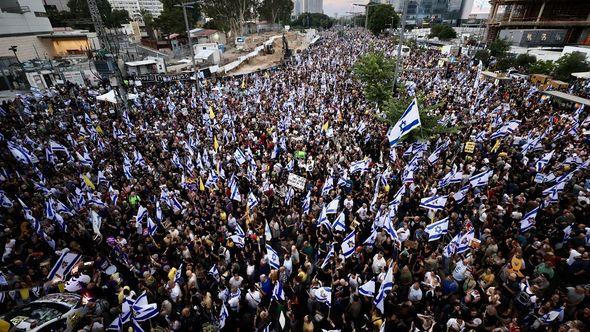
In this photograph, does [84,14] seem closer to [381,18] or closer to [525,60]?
[381,18]

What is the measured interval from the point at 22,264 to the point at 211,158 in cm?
827

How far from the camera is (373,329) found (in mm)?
7039

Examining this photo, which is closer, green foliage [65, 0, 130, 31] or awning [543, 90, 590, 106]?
awning [543, 90, 590, 106]

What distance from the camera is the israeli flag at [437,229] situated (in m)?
8.70

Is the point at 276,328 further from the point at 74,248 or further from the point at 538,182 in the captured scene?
the point at 538,182

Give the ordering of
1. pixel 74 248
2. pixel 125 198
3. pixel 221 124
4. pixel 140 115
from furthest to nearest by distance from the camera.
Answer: pixel 140 115 < pixel 221 124 < pixel 125 198 < pixel 74 248

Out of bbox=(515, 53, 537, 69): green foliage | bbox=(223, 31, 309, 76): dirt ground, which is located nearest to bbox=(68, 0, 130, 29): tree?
bbox=(223, 31, 309, 76): dirt ground

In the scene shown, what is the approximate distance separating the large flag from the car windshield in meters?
Result: 0.79

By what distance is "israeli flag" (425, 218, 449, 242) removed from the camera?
342 inches

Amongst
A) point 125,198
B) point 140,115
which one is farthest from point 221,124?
point 125,198

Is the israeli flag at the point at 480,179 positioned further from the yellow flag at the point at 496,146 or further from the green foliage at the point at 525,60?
the green foliage at the point at 525,60

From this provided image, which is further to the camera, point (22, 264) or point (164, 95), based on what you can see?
point (164, 95)

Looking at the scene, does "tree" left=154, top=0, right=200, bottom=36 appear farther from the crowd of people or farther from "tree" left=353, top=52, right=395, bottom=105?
"tree" left=353, top=52, right=395, bottom=105

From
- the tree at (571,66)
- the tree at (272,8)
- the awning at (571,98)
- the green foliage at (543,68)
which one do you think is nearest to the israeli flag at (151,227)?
the awning at (571,98)
